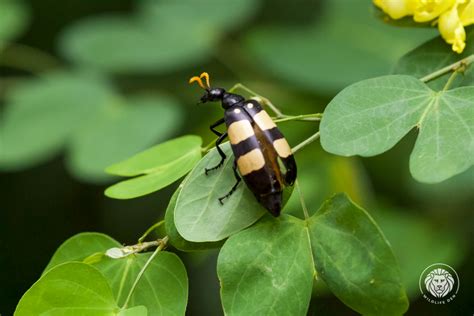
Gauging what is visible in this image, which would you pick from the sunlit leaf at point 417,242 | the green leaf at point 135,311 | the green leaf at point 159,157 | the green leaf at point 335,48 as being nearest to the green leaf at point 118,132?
the green leaf at point 335,48

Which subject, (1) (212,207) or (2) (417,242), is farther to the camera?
(2) (417,242)

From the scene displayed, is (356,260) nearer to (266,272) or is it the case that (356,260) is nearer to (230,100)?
(266,272)

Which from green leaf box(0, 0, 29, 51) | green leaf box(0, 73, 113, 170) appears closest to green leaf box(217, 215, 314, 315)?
green leaf box(0, 73, 113, 170)

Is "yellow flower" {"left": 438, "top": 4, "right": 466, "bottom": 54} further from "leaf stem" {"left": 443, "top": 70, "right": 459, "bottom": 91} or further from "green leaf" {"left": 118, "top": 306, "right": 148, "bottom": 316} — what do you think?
"green leaf" {"left": 118, "top": 306, "right": 148, "bottom": 316}

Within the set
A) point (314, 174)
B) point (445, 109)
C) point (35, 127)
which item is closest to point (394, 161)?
point (314, 174)

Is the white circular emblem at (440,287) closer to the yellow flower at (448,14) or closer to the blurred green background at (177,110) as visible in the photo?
the yellow flower at (448,14)

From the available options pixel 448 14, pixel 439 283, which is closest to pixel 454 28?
pixel 448 14

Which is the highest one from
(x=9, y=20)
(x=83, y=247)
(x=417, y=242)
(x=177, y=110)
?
(x=83, y=247)
